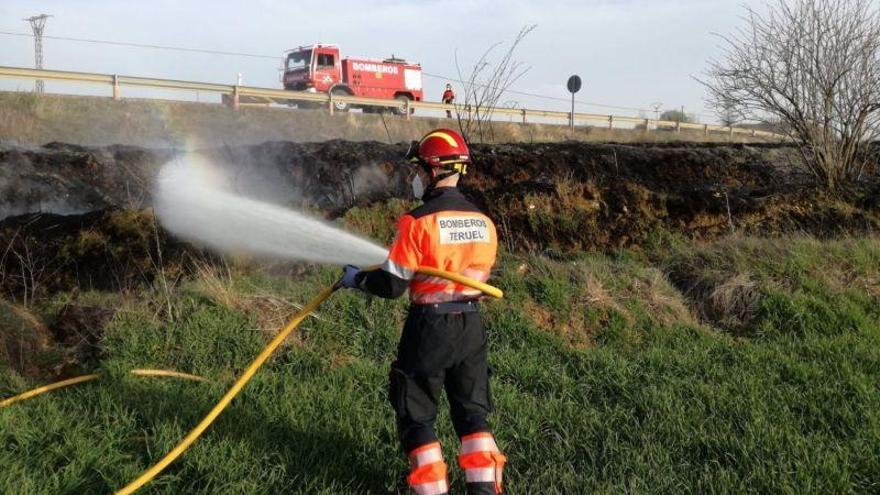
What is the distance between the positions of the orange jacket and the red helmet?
0.41 ft

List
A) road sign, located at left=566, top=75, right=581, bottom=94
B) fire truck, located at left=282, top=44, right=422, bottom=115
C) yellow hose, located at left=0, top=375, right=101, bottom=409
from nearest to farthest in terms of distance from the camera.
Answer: yellow hose, located at left=0, top=375, right=101, bottom=409 → road sign, located at left=566, top=75, right=581, bottom=94 → fire truck, located at left=282, top=44, right=422, bottom=115

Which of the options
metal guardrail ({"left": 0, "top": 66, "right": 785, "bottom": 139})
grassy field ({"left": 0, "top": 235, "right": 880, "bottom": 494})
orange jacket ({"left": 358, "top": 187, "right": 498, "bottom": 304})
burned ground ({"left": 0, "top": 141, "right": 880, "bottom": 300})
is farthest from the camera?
metal guardrail ({"left": 0, "top": 66, "right": 785, "bottom": 139})

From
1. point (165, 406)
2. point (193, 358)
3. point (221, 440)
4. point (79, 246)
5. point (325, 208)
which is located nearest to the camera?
point (221, 440)

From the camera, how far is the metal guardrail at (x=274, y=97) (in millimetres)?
16562

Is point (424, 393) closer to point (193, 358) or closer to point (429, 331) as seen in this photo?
point (429, 331)

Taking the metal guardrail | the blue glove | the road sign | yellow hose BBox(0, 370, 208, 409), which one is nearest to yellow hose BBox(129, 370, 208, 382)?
yellow hose BBox(0, 370, 208, 409)

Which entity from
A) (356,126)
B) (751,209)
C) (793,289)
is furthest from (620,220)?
(356,126)

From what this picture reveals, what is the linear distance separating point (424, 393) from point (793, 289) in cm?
450

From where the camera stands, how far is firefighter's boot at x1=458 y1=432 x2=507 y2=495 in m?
3.42

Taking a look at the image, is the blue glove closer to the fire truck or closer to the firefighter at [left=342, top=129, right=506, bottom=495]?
the firefighter at [left=342, top=129, right=506, bottom=495]

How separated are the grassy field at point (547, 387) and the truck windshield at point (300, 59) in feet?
79.2

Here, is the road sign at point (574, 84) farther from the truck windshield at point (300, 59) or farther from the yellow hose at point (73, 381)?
the yellow hose at point (73, 381)

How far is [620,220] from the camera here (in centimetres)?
873

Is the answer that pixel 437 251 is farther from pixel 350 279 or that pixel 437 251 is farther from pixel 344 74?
pixel 344 74
